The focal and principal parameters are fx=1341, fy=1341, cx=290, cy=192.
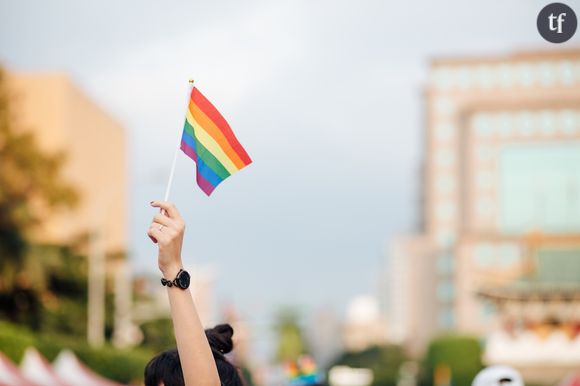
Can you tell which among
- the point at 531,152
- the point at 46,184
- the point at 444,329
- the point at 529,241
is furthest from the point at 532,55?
the point at 46,184

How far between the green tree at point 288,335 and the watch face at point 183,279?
145 m

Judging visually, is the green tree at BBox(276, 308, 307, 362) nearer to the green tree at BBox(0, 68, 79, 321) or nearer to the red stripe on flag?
the green tree at BBox(0, 68, 79, 321)

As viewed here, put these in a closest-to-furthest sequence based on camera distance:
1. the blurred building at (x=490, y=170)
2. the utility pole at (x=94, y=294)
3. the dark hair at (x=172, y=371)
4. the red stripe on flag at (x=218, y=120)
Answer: the dark hair at (x=172, y=371) < the red stripe on flag at (x=218, y=120) < the utility pole at (x=94, y=294) < the blurred building at (x=490, y=170)

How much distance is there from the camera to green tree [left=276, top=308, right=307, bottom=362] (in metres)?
152

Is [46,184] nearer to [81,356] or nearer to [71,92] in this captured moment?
[81,356]

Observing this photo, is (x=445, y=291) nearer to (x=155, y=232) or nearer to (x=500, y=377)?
(x=500, y=377)

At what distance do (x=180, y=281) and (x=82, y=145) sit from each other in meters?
70.3

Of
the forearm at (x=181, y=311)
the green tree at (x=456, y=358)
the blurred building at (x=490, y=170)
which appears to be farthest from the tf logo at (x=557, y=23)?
the blurred building at (x=490, y=170)

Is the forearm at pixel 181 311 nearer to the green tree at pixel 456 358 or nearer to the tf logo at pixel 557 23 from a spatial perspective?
the tf logo at pixel 557 23

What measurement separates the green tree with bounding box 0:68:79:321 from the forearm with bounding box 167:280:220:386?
37.6 metres

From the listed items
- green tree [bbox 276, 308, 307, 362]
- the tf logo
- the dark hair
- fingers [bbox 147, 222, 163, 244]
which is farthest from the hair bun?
green tree [bbox 276, 308, 307, 362]

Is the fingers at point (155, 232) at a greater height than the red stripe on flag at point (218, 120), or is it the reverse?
the red stripe on flag at point (218, 120)

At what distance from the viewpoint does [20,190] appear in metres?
42.5

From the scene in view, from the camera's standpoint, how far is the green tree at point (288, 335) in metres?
152
